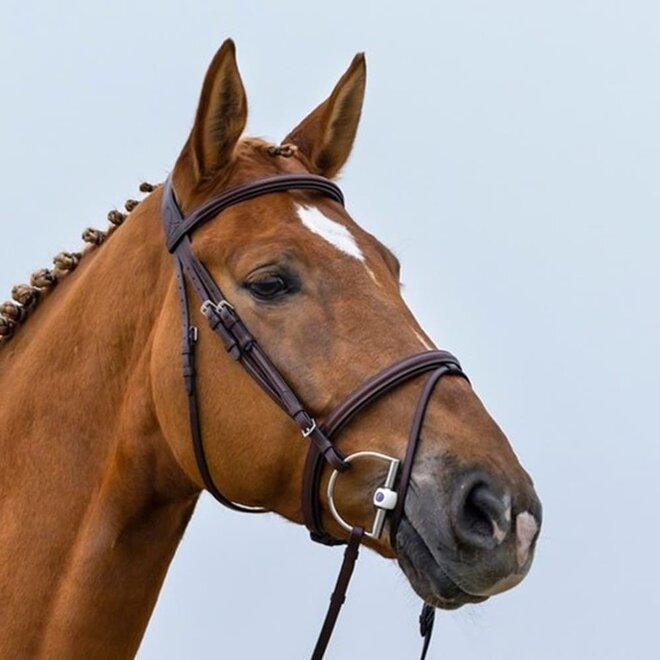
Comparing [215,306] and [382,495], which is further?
[215,306]

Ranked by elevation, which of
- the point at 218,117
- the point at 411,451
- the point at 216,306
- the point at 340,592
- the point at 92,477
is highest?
the point at 218,117

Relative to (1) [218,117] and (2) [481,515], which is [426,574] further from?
(1) [218,117]

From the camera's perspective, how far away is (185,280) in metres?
4.40

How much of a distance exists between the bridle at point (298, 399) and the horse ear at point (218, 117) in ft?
0.52

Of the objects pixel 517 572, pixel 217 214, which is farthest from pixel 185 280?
pixel 517 572

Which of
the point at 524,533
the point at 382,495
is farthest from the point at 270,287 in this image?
the point at 524,533

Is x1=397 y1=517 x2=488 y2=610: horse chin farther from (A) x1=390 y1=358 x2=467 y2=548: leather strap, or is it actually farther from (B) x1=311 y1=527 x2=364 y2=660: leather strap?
(B) x1=311 y1=527 x2=364 y2=660: leather strap

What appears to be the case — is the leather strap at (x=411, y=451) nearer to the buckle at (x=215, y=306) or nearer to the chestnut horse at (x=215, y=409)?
the chestnut horse at (x=215, y=409)

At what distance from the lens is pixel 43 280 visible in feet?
16.6

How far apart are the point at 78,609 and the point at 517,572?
5.64ft

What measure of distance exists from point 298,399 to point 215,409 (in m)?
0.35

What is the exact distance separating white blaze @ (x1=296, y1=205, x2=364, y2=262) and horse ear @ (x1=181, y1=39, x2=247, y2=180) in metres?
0.38

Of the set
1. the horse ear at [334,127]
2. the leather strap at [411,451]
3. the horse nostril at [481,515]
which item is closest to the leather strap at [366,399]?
the leather strap at [411,451]

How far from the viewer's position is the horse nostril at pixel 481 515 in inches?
141
